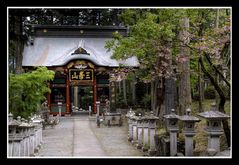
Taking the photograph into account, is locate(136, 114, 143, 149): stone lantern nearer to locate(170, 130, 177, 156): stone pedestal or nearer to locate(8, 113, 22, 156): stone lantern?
locate(170, 130, 177, 156): stone pedestal

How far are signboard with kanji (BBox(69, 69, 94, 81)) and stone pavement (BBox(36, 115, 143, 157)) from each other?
536 centimetres

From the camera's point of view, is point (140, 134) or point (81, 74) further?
point (81, 74)

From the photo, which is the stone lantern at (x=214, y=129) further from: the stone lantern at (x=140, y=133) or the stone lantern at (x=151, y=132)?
the stone lantern at (x=140, y=133)

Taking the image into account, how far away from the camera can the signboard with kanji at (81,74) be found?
21719 millimetres

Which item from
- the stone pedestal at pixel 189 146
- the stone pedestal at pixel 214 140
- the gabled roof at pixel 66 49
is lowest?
the stone pedestal at pixel 189 146

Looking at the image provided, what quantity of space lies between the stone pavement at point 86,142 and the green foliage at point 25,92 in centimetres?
130

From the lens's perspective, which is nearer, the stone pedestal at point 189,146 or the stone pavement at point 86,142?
the stone pedestal at point 189,146

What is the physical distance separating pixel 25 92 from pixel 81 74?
32.7 feet

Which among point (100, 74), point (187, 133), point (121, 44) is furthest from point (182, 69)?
point (100, 74)

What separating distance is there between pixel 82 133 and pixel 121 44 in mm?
3850

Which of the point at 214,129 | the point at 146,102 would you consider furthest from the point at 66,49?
the point at 214,129

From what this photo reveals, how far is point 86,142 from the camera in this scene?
1162 centimetres

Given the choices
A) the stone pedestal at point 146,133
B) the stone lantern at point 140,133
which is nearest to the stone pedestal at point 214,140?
the stone pedestal at point 146,133

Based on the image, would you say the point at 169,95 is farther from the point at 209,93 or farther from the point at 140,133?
the point at 209,93
